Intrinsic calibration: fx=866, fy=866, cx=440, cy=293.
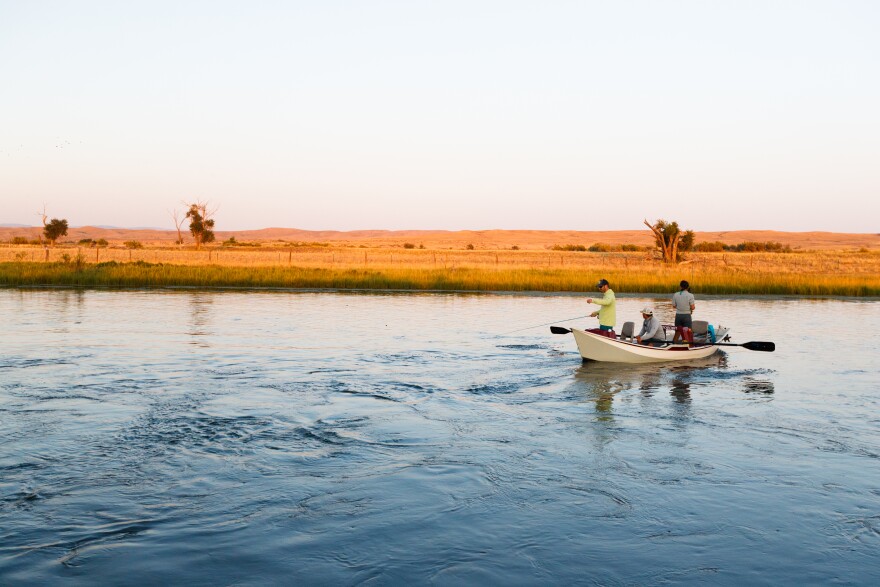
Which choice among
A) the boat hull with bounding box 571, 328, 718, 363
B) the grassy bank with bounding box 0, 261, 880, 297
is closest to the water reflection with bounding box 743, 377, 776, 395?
the boat hull with bounding box 571, 328, 718, 363

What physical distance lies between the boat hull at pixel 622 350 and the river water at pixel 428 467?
33 cm

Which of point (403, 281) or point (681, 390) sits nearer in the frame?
point (681, 390)

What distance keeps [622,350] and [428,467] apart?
405 inches

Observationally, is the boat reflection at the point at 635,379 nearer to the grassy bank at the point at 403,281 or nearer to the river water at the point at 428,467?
the river water at the point at 428,467

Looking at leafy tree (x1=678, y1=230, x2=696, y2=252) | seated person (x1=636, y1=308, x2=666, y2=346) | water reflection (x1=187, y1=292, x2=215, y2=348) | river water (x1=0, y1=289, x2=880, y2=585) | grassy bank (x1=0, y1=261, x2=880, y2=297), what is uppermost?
leafy tree (x1=678, y1=230, x2=696, y2=252)

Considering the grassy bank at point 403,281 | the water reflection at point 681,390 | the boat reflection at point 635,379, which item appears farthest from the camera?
the grassy bank at point 403,281

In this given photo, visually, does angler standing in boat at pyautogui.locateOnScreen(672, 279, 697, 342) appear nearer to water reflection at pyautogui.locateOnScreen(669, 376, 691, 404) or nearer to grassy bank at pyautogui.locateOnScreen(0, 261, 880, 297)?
water reflection at pyautogui.locateOnScreen(669, 376, 691, 404)

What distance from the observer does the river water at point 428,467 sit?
25.8ft

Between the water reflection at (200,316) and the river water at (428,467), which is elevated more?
the water reflection at (200,316)

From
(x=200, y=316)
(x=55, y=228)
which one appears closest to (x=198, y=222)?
(x=55, y=228)

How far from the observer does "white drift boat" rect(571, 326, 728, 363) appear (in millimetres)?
19844

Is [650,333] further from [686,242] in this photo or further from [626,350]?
[686,242]

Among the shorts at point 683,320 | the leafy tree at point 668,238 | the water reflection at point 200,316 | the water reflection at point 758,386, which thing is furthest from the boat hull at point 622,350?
the leafy tree at point 668,238

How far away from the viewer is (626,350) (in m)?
20.2
